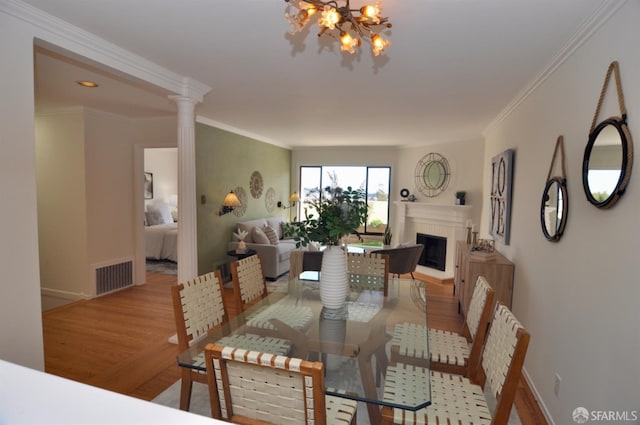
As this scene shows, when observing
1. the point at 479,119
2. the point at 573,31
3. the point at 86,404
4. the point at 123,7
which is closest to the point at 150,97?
the point at 123,7

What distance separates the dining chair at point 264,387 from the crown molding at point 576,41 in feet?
7.16

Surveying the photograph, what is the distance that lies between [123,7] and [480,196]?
5.50 m

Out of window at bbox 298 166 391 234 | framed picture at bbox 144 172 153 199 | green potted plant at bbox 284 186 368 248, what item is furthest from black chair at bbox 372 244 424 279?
framed picture at bbox 144 172 153 199

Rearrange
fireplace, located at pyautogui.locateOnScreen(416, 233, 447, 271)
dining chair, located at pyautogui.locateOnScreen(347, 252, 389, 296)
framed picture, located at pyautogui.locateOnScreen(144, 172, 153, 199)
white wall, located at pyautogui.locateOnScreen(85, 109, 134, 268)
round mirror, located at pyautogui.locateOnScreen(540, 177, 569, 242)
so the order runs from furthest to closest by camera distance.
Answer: framed picture, located at pyautogui.locateOnScreen(144, 172, 153, 199)
fireplace, located at pyautogui.locateOnScreen(416, 233, 447, 271)
white wall, located at pyautogui.locateOnScreen(85, 109, 134, 268)
dining chair, located at pyautogui.locateOnScreen(347, 252, 389, 296)
round mirror, located at pyautogui.locateOnScreen(540, 177, 569, 242)

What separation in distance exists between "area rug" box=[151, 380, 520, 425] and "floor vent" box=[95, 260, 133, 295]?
8.90ft

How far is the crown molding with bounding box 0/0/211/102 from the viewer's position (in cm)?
182

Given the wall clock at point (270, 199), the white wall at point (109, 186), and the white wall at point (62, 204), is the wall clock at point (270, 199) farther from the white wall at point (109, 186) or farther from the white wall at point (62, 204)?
the white wall at point (62, 204)

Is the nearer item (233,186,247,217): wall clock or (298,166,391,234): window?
(233,186,247,217): wall clock

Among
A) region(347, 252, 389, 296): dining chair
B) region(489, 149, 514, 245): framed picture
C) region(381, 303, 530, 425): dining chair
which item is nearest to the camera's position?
region(381, 303, 530, 425): dining chair

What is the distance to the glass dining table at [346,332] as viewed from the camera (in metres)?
1.57

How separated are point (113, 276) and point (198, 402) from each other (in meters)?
3.19

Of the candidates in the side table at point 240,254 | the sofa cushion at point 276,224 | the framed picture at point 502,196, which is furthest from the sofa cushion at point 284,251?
the framed picture at point 502,196

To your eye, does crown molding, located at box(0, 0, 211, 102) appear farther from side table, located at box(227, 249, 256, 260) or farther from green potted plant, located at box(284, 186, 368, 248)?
side table, located at box(227, 249, 256, 260)

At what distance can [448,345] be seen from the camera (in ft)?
7.00
